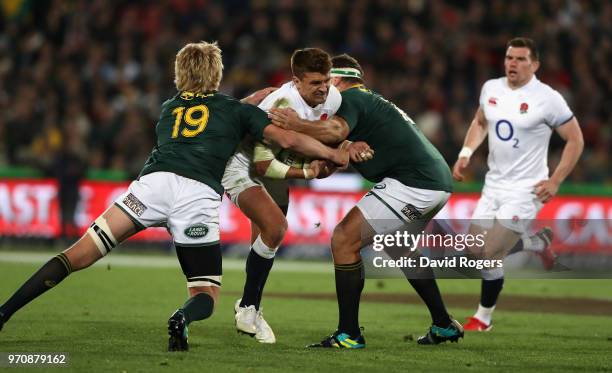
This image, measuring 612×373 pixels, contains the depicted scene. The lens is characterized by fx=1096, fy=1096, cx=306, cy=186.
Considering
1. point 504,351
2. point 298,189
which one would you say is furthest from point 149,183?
point 298,189

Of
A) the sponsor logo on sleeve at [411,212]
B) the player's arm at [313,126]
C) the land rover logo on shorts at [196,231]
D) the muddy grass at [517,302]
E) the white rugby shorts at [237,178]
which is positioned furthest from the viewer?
the muddy grass at [517,302]

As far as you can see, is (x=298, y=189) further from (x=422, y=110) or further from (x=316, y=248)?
(x=422, y=110)

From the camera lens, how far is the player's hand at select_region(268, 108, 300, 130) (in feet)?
27.9

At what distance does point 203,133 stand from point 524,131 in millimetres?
4026

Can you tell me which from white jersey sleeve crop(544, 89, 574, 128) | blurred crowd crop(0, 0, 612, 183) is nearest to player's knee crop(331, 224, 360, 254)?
white jersey sleeve crop(544, 89, 574, 128)

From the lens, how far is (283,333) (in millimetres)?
9820

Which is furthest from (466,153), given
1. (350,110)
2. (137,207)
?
(137,207)

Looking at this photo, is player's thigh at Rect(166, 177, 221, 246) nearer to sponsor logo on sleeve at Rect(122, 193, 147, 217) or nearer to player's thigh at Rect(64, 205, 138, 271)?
sponsor logo on sleeve at Rect(122, 193, 147, 217)

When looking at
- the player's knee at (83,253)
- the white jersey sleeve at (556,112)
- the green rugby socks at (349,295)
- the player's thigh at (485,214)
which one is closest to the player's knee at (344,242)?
the green rugby socks at (349,295)

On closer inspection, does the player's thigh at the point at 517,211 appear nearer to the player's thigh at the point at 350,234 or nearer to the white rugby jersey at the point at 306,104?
the player's thigh at the point at 350,234

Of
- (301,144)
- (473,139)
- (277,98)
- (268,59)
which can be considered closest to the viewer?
(301,144)

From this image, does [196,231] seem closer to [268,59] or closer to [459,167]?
→ [459,167]

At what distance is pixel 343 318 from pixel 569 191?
12069mm

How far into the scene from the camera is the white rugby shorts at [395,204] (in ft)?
29.1
